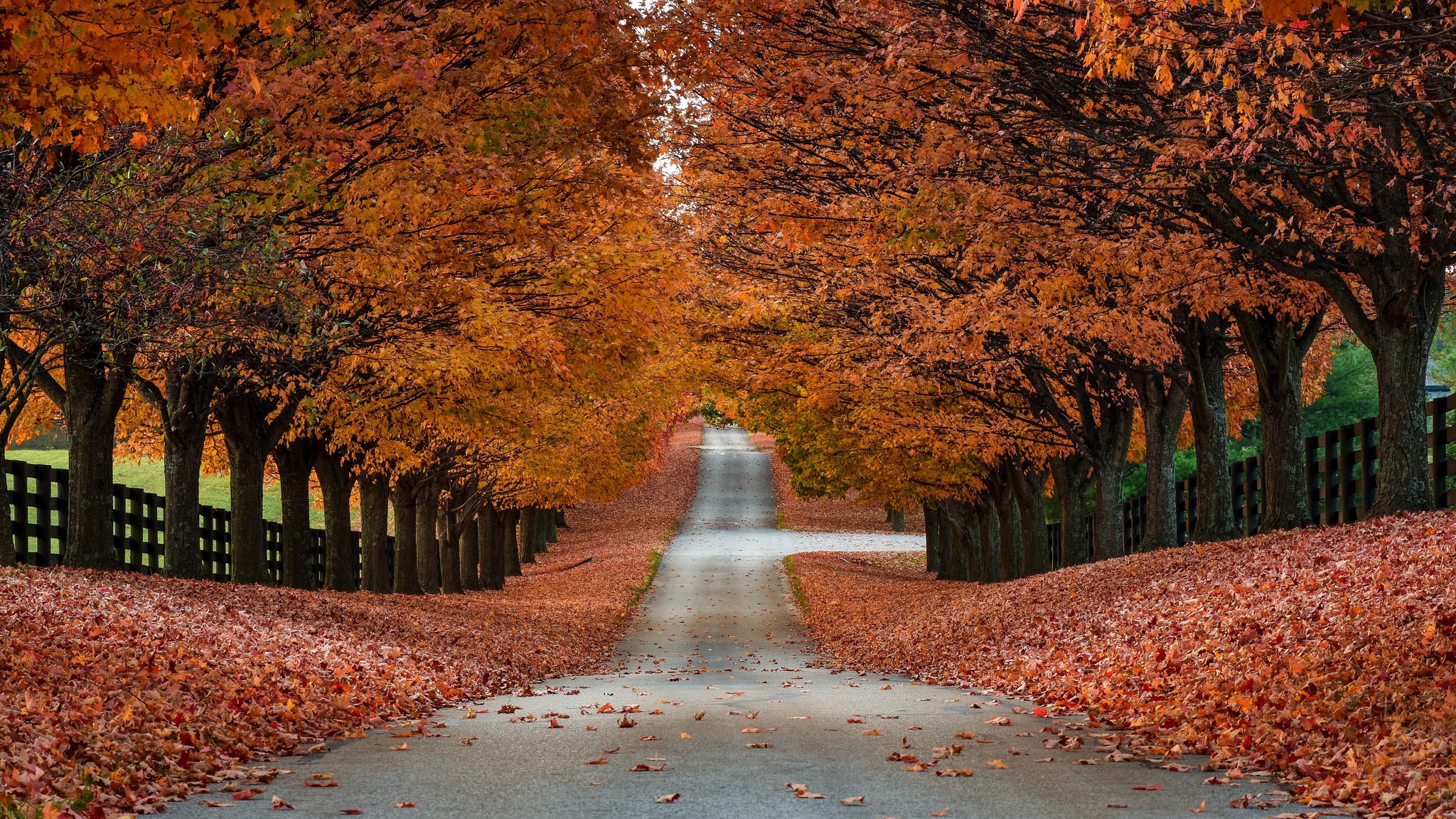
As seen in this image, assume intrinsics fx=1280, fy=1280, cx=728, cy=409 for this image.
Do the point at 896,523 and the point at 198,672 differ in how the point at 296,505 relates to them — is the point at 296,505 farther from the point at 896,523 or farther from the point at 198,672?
the point at 896,523

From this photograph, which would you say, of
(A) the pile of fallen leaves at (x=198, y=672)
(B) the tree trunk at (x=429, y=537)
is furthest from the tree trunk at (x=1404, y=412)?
(B) the tree trunk at (x=429, y=537)

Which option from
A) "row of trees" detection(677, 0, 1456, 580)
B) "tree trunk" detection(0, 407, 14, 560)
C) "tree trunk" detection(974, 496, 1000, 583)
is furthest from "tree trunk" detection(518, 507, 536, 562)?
"tree trunk" detection(0, 407, 14, 560)

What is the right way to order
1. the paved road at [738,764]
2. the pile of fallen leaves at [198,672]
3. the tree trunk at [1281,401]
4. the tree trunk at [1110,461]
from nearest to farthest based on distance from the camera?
the paved road at [738,764] < the pile of fallen leaves at [198,672] < the tree trunk at [1281,401] < the tree trunk at [1110,461]

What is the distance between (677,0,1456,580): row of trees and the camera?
30.0ft

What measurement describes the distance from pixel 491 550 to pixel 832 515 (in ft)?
110

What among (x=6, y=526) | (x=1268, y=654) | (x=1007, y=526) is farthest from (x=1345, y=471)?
(x=6, y=526)

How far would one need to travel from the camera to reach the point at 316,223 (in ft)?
Result: 38.3

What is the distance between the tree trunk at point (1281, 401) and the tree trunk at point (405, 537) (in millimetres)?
17677

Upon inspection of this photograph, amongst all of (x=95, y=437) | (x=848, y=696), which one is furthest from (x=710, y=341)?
(x=848, y=696)

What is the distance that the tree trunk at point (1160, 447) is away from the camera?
19547 mm

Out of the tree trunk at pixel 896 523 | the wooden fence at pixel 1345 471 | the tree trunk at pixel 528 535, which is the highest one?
the wooden fence at pixel 1345 471

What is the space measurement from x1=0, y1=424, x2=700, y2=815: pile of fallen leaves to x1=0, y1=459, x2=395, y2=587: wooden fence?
4.05 m

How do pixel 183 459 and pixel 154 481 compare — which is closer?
pixel 183 459

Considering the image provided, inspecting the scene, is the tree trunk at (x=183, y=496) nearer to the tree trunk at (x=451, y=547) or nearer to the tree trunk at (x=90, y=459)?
the tree trunk at (x=90, y=459)
